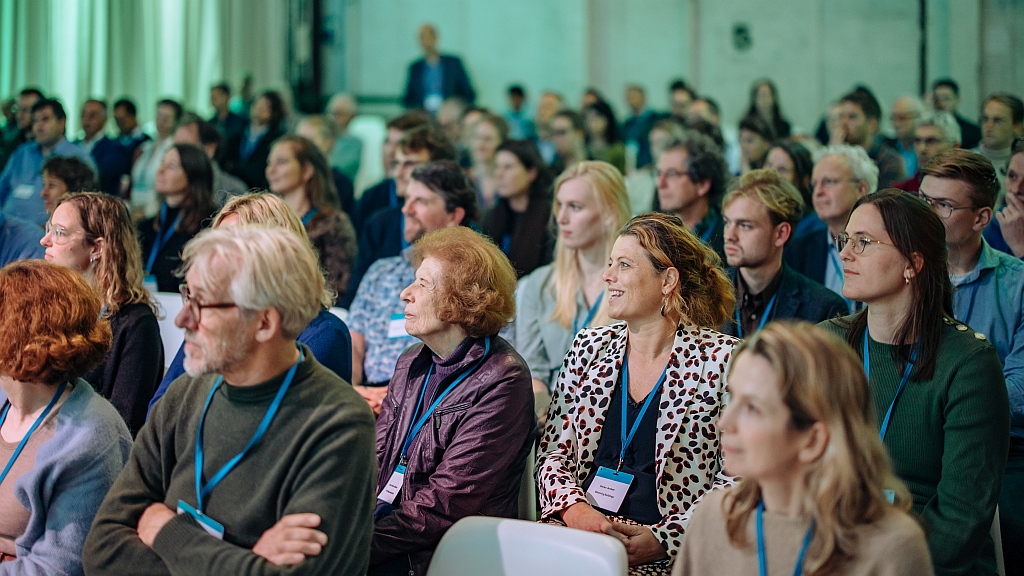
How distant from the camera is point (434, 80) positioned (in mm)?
11586

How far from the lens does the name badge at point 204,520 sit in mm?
1909

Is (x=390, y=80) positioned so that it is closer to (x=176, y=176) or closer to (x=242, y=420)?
(x=176, y=176)

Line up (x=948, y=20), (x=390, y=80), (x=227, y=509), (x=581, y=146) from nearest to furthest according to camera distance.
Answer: (x=227, y=509)
(x=581, y=146)
(x=948, y=20)
(x=390, y=80)

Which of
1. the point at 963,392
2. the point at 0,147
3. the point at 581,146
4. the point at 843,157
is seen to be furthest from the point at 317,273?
the point at 0,147

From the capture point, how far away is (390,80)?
505 inches

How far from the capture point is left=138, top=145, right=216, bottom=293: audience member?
16.4ft

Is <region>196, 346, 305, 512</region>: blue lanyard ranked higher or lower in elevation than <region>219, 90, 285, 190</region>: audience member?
lower

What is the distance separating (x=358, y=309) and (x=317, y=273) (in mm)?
1989

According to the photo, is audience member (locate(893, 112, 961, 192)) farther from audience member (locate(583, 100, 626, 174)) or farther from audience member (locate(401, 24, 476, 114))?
audience member (locate(401, 24, 476, 114))

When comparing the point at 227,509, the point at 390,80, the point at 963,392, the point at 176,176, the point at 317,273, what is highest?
the point at 390,80

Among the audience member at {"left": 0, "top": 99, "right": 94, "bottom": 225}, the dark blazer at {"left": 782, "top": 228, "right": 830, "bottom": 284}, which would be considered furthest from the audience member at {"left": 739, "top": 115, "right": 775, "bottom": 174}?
the audience member at {"left": 0, "top": 99, "right": 94, "bottom": 225}

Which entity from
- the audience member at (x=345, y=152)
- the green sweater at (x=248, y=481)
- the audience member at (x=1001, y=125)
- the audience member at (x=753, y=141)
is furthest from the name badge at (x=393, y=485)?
the audience member at (x=345, y=152)

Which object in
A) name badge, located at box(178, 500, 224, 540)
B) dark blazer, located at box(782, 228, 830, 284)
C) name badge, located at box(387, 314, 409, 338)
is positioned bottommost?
name badge, located at box(178, 500, 224, 540)

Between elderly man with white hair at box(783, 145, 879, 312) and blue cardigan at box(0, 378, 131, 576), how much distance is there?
3237mm
